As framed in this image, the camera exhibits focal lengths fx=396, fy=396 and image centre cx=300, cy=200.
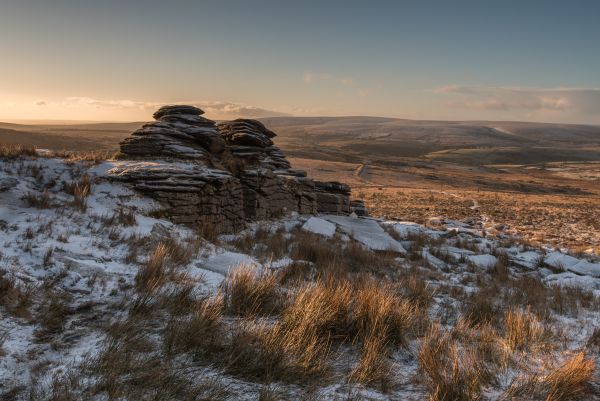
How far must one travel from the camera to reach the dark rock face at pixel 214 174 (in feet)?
32.8

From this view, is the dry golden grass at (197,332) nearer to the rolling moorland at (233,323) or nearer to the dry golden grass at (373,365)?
the rolling moorland at (233,323)

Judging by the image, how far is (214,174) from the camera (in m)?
11.2

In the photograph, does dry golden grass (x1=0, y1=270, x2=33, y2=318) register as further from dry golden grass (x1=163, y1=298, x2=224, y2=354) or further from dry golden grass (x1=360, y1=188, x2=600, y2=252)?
dry golden grass (x1=360, y1=188, x2=600, y2=252)

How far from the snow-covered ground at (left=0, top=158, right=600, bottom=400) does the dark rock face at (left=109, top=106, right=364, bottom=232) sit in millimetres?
658

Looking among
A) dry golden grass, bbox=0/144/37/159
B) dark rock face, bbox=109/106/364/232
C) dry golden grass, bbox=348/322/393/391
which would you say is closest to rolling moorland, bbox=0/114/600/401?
dry golden grass, bbox=348/322/393/391

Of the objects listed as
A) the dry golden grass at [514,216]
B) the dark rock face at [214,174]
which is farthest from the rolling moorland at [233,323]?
the dry golden grass at [514,216]

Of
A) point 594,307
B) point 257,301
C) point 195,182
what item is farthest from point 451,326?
point 195,182

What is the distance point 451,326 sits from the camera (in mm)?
4840

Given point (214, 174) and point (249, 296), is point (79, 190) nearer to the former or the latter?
point (214, 174)

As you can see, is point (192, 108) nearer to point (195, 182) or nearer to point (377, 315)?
point (195, 182)

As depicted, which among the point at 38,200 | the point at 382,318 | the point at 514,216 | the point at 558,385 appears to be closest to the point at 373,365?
the point at 382,318

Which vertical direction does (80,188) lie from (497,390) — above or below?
above

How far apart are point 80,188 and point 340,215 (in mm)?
10794

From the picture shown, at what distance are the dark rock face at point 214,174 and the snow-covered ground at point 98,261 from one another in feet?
2.16
